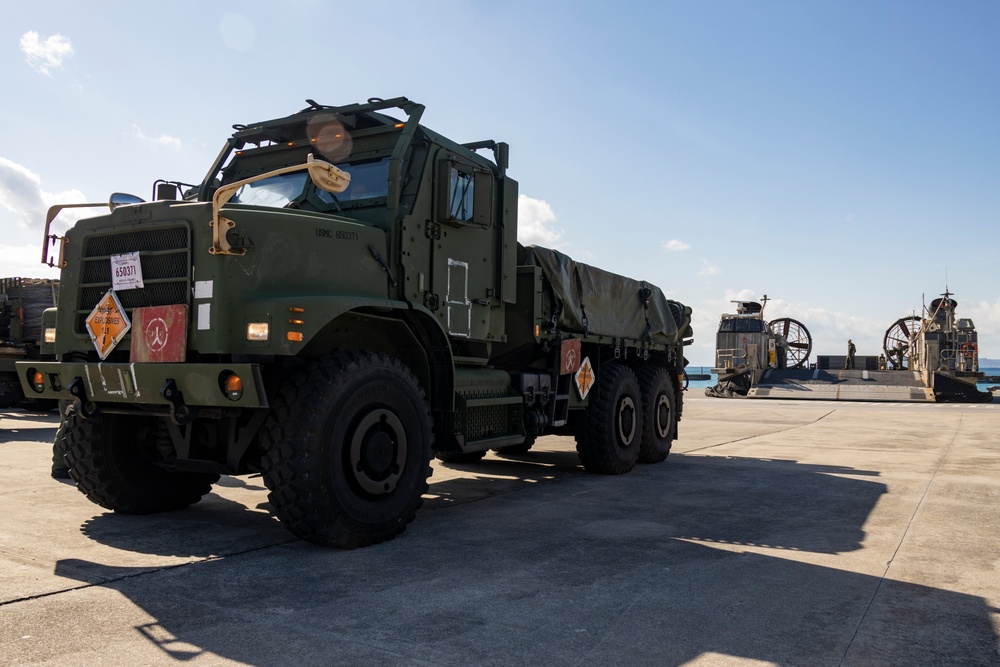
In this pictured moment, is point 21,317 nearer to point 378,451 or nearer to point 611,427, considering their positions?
point 611,427

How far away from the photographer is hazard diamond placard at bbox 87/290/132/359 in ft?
18.1

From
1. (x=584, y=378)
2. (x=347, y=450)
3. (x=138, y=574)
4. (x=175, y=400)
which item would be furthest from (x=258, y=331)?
(x=584, y=378)

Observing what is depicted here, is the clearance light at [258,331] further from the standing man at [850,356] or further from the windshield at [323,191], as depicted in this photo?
the standing man at [850,356]

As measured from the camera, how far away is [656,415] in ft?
36.1

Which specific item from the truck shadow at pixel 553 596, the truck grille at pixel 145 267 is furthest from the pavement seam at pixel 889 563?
the truck grille at pixel 145 267

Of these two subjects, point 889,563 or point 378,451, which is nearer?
point 889,563

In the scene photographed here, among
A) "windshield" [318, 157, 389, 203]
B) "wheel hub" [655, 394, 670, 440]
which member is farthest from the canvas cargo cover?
"windshield" [318, 157, 389, 203]

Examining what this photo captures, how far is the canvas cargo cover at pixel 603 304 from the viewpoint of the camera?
891 centimetres

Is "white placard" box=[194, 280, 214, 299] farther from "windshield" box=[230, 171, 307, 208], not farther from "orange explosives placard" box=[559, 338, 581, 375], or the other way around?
"orange explosives placard" box=[559, 338, 581, 375]

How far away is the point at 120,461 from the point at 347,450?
6.77 feet

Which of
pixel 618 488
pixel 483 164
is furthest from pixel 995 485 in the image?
pixel 483 164

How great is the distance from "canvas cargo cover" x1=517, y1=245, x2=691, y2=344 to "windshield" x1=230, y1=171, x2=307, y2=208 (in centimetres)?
281

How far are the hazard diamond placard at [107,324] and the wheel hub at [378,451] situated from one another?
5.63 ft

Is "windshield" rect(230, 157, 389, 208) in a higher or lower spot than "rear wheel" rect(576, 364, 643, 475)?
higher
